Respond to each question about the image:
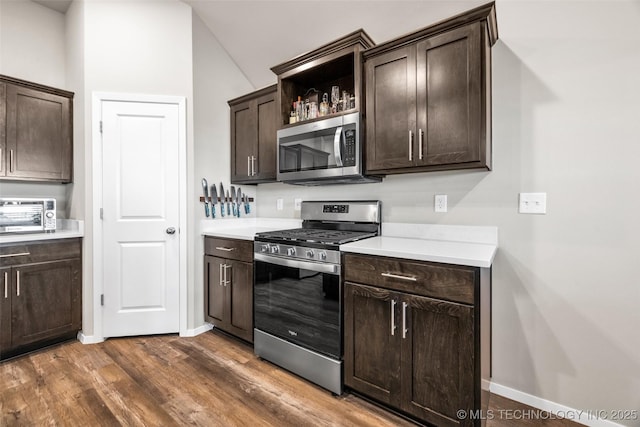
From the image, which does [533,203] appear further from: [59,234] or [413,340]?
[59,234]

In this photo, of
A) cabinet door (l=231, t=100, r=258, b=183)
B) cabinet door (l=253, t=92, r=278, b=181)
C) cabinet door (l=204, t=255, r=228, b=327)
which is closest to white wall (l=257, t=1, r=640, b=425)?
cabinet door (l=253, t=92, r=278, b=181)

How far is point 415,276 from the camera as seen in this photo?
152 centimetres

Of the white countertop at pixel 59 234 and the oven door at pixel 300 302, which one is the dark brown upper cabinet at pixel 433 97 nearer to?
the oven door at pixel 300 302

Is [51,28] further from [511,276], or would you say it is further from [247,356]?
[511,276]

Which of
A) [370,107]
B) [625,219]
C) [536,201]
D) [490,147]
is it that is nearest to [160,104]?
[370,107]

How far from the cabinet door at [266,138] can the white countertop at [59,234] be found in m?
1.62

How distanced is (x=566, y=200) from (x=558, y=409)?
47.1 inches

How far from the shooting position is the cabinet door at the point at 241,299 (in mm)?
2387

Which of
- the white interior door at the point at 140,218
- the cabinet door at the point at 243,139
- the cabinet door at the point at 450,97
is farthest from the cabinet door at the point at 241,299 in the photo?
the cabinet door at the point at 450,97

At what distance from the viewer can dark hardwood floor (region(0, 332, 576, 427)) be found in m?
1.64

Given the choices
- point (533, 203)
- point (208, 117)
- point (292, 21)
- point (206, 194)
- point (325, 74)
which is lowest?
point (533, 203)

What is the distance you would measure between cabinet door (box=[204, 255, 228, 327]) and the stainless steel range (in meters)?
0.47

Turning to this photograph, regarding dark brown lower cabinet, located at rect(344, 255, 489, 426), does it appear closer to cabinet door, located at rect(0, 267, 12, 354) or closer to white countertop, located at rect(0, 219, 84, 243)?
white countertop, located at rect(0, 219, 84, 243)

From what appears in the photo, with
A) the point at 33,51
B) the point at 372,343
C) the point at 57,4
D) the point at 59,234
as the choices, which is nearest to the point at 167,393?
the point at 372,343
